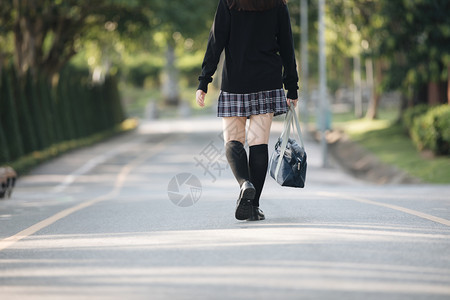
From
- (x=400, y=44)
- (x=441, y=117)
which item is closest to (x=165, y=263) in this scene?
(x=441, y=117)

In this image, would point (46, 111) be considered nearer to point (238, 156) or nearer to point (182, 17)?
point (182, 17)

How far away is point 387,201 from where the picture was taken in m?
9.30

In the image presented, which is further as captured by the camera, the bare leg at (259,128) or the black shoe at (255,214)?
the black shoe at (255,214)

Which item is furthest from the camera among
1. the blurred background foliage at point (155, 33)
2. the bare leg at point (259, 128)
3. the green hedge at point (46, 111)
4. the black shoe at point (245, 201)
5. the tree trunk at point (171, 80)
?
the tree trunk at point (171, 80)

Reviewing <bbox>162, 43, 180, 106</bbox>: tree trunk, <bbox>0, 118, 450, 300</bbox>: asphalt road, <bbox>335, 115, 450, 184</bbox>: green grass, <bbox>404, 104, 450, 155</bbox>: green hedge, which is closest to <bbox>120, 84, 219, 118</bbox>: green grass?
<bbox>162, 43, 180, 106</bbox>: tree trunk

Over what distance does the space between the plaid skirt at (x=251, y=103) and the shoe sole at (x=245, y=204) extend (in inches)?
26.6

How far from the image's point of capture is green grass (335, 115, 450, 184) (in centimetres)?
1938

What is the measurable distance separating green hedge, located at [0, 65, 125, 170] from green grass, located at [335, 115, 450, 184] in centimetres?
996

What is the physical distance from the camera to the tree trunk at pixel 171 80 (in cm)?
6844

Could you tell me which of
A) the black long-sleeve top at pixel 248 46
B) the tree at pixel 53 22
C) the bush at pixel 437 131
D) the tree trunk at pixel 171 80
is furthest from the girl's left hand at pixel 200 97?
the tree trunk at pixel 171 80

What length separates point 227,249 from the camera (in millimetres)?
5766

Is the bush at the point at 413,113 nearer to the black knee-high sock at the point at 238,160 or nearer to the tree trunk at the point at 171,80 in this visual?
the black knee-high sock at the point at 238,160

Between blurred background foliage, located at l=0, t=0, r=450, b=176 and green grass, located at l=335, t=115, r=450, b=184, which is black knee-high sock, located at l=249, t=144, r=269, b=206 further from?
blurred background foliage, located at l=0, t=0, r=450, b=176

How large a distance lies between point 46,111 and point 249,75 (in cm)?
1974
